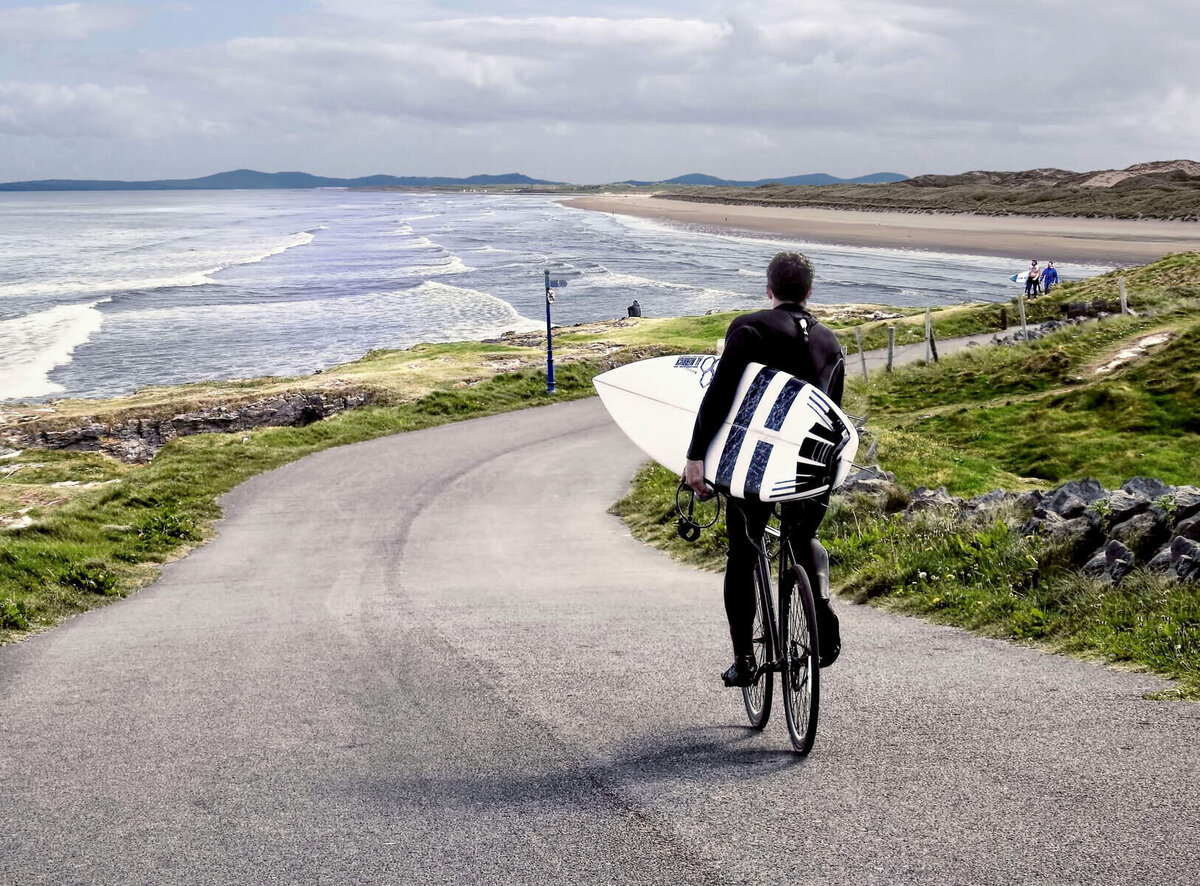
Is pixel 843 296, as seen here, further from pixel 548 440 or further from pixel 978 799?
pixel 978 799

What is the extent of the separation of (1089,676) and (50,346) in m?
57.5

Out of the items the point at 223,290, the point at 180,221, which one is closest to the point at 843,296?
the point at 223,290

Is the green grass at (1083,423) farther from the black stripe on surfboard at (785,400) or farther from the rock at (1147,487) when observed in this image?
the black stripe on surfboard at (785,400)

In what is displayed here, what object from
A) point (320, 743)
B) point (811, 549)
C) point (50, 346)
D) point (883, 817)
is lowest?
point (50, 346)

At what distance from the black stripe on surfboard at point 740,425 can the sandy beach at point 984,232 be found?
7536cm

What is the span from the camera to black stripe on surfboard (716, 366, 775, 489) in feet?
16.8

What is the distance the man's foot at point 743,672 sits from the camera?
211 inches

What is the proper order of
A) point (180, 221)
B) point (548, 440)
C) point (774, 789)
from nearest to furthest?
1. point (774, 789)
2. point (548, 440)
3. point (180, 221)

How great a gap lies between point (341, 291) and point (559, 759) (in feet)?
249

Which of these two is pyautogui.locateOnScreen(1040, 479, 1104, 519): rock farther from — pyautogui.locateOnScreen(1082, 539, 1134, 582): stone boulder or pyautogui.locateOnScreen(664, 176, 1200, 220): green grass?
pyautogui.locateOnScreen(664, 176, 1200, 220): green grass

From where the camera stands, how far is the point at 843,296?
67625 millimetres

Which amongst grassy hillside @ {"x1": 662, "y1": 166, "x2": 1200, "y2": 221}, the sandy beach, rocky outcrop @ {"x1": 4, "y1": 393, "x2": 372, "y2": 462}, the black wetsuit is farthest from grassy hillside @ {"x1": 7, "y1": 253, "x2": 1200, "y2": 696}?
grassy hillside @ {"x1": 662, "y1": 166, "x2": 1200, "y2": 221}

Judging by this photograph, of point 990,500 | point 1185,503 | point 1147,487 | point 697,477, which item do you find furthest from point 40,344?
point 697,477

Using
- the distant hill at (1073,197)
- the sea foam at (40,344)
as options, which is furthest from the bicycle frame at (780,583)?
the distant hill at (1073,197)
